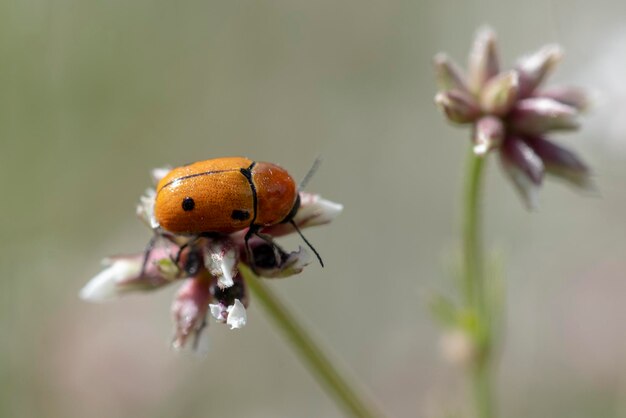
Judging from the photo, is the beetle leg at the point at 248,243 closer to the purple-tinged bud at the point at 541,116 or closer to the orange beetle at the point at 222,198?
the orange beetle at the point at 222,198

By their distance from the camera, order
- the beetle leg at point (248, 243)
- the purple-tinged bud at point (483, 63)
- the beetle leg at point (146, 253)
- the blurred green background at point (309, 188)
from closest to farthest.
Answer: the beetle leg at point (248, 243)
the beetle leg at point (146, 253)
the purple-tinged bud at point (483, 63)
the blurred green background at point (309, 188)

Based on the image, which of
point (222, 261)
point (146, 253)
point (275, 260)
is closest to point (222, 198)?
point (222, 261)

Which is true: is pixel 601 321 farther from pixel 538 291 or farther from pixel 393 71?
pixel 393 71

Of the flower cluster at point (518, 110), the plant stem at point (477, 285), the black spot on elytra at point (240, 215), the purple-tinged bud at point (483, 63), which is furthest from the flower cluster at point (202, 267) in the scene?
the purple-tinged bud at point (483, 63)

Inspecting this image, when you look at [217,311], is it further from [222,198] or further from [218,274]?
[222,198]

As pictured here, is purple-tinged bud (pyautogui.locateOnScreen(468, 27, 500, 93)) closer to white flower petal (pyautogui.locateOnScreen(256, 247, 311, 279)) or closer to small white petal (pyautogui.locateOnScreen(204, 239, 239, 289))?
white flower petal (pyautogui.locateOnScreen(256, 247, 311, 279))

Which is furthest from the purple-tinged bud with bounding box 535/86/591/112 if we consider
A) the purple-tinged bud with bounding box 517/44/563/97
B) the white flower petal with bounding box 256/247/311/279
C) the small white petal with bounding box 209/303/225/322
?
the small white petal with bounding box 209/303/225/322
